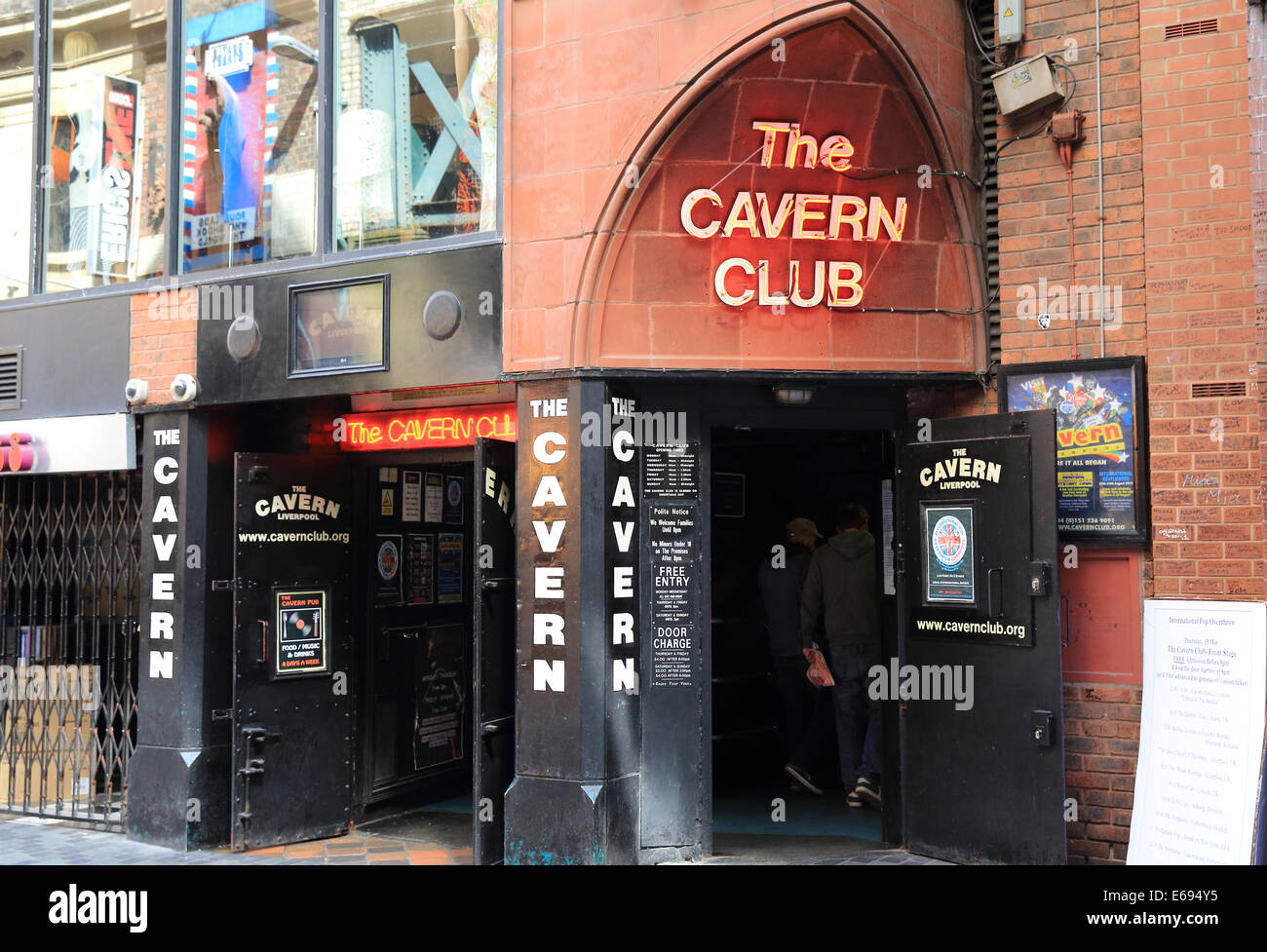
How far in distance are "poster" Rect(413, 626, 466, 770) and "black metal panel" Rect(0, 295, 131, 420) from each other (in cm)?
298

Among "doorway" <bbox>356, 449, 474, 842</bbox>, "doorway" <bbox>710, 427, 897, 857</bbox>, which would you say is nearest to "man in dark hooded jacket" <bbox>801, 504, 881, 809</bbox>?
"doorway" <bbox>710, 427, 897, 857</bbox>

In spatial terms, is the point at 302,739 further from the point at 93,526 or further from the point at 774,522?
the point at 774,522

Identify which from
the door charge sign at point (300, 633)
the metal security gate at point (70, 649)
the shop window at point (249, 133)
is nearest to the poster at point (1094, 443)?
the door charge sign at point (300, 633)

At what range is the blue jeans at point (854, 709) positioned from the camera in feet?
27.8

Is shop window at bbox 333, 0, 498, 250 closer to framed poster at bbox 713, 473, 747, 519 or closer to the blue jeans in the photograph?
framed poster at bbox 713, 473, 747, 519

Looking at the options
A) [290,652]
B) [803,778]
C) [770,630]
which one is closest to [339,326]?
[290,652]

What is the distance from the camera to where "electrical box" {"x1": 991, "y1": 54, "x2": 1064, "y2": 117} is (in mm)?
6941

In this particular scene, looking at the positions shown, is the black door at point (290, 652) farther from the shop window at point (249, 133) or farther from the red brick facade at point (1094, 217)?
the red brick facade at point (1094, 217)

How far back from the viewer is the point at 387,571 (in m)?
8.89

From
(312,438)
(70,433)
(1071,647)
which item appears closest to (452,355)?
(312,438)

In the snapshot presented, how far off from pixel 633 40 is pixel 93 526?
5.59m

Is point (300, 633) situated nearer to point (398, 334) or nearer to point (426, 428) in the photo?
point (426, 428)

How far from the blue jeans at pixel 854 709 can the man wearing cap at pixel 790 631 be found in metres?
0.42

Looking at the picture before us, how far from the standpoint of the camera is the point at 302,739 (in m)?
8.12
